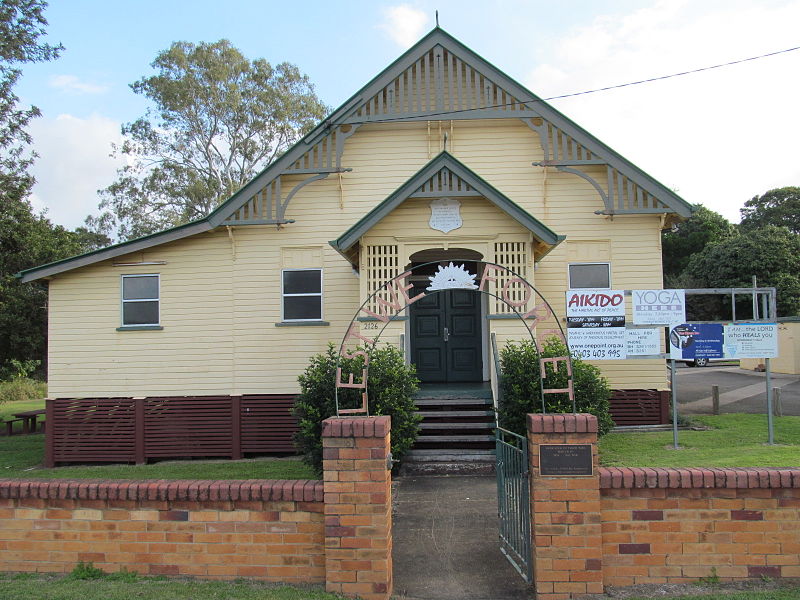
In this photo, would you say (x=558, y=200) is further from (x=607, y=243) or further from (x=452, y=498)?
(x=452, y=498)

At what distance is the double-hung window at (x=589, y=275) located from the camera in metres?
13.3

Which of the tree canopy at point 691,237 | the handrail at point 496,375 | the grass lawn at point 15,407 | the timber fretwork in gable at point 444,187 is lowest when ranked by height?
the grass lawn at point 15,407

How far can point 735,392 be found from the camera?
20.4m

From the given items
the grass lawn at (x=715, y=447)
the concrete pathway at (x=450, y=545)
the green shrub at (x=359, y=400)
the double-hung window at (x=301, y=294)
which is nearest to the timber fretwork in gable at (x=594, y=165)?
the grass lawn at (x=715, y=447)

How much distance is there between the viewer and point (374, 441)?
5438 mm

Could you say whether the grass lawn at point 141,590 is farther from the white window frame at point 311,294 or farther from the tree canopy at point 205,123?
the tree canopy at point 205,123

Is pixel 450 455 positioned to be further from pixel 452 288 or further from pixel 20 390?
pixel 20 390

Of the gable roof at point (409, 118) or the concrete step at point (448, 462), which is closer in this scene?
the concrete step at point (448, 462)

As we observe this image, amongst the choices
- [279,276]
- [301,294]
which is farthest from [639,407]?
[279,276]

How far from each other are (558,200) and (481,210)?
246 centimetres

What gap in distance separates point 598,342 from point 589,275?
2.45 metres

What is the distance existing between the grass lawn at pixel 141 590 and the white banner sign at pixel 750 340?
862 cm

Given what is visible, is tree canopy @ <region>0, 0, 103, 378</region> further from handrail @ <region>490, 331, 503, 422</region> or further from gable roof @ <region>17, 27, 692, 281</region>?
handrail @ <region>490, 331, 503, 422</region>

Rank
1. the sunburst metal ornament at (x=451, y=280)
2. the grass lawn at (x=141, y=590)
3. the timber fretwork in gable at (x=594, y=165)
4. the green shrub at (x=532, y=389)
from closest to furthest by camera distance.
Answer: the grass lawn at (x=141, y=590) < the sunburst metal ornament at (x=451, y=280) < the green shrub at (x=532, y=389) < the timber fretwork in gable at (x=594, y=165)
